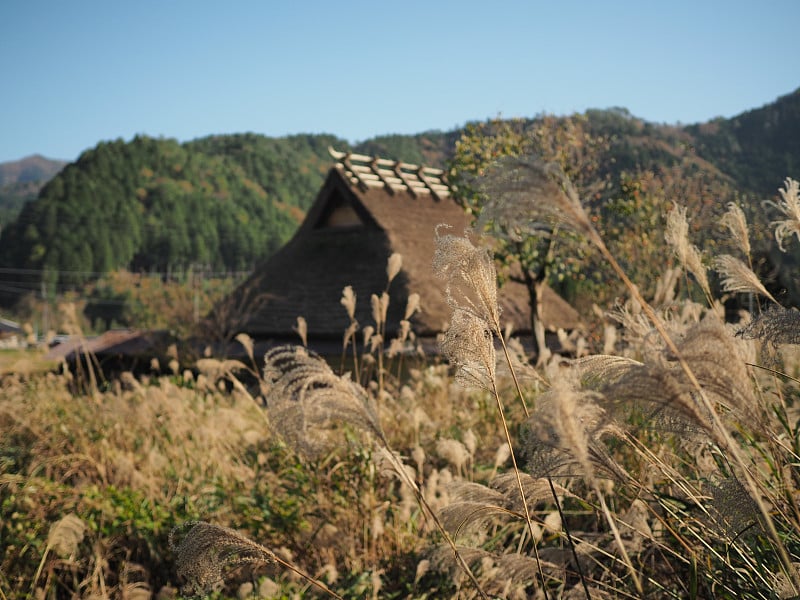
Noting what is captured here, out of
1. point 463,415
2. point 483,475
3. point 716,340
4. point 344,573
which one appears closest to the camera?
point 716,340

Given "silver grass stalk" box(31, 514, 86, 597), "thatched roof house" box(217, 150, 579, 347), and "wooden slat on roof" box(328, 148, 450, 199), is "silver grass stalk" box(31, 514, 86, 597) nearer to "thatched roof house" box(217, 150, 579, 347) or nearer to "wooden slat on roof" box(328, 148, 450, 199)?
"thatched roof house" box(217, 150, 579, 347)

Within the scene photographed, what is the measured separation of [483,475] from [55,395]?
4671 millimetres

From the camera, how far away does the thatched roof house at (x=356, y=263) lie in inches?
550

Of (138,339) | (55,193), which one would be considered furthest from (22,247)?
(138,339)

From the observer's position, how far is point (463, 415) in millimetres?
5250

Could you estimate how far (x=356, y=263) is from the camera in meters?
15.2

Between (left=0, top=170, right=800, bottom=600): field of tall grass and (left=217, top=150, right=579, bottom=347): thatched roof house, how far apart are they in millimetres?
6832

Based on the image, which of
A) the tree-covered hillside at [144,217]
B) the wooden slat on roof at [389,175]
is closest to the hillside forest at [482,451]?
the wooden slat on roof at [389,175]

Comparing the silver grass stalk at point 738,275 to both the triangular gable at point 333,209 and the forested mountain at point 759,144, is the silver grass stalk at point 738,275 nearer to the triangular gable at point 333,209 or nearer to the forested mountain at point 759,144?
the triangular gable at point 333,209

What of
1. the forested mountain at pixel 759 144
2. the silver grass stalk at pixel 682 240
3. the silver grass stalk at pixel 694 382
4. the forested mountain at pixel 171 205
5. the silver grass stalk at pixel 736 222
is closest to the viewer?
the silver grass stalk at pixel 694 382

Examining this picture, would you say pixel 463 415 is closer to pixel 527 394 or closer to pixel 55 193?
pixel 527 394

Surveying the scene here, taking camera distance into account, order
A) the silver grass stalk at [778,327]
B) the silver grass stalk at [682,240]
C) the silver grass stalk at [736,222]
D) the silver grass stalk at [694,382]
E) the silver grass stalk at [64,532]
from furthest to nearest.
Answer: the silver grass stalk at [64,532] → the silver grass stalk at [736,222] → the silver grass stalk at [682,240] → the silver grass stalk at [778,327] → the silver grass stalk at [694,382]

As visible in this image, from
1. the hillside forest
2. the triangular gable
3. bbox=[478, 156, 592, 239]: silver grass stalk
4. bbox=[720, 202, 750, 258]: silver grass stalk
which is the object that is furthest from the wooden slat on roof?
bbox=[478, 156, 592, 239]: silver grass stalk

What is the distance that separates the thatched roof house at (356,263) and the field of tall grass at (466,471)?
269 inches
